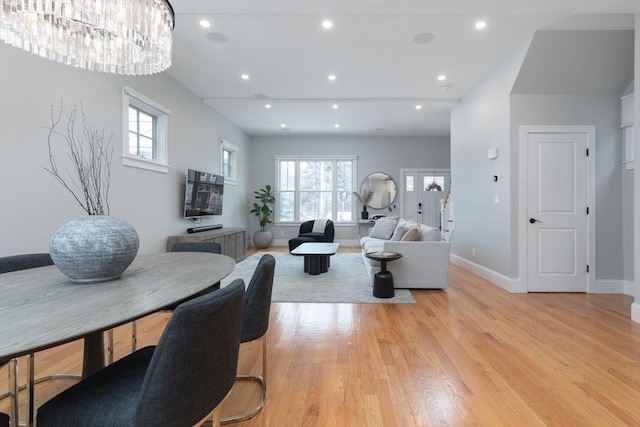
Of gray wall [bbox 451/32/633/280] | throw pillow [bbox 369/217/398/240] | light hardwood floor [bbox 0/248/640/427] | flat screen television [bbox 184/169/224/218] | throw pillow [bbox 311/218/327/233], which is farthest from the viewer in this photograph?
throw pillow [bbox 311/218/327/233]

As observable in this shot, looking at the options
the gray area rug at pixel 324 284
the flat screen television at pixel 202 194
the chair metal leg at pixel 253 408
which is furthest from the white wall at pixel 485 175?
the flat screen television at pixel 202 194

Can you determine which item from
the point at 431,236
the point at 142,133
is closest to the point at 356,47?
the point at 431,236

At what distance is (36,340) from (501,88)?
486 centimetres

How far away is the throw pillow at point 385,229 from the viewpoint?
219 inches

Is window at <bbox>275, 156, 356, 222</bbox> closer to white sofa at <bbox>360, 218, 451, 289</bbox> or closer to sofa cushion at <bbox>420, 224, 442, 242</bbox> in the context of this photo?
sofa cushion at <bbox>420, 224, 442, 242</bbox>

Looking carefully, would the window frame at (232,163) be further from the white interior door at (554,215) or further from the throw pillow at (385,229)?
the white interior door at (554,215)

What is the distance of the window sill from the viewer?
11.4ft

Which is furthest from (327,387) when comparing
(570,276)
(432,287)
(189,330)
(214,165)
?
(214,165)

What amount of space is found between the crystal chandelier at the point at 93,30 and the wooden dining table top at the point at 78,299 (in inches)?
47.1

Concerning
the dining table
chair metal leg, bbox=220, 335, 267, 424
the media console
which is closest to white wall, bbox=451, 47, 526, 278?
chair metal leg, bbox=220, 335, 267, 424

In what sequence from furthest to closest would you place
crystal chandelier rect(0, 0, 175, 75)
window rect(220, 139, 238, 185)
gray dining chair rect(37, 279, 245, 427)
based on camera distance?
window rect(220, 139, 238, 185) < crystal chandelier rect(0, 0, 175, 75) < gray dining chair rect(37, 279, 245, 427)

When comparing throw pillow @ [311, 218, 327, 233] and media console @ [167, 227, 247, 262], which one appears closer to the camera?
media console @ [167, 227, 247, 262]

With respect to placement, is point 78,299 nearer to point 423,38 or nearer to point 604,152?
point 423,38

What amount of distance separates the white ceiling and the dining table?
245cm
